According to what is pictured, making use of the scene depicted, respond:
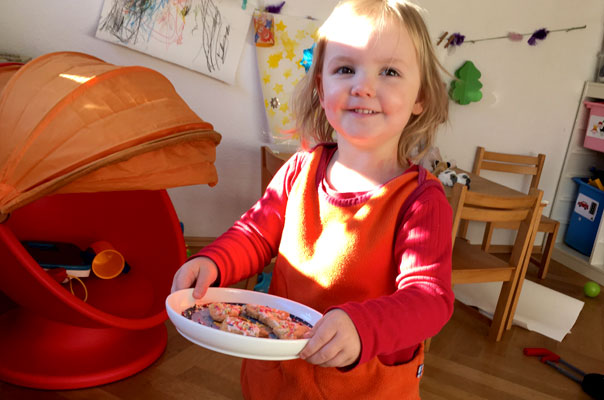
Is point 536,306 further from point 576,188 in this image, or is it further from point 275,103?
point 275,103

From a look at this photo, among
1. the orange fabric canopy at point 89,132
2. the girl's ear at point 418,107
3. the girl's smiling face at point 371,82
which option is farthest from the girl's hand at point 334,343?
the orange fabric canopy at point 89,132

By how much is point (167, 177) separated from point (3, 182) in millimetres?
455

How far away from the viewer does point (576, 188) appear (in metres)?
3.72

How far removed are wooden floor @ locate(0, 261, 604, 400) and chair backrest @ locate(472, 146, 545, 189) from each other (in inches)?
39.2

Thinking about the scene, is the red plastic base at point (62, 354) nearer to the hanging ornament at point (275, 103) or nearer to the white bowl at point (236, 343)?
the white bowl at point (236, 343)

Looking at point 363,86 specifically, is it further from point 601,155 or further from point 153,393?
point 601,155

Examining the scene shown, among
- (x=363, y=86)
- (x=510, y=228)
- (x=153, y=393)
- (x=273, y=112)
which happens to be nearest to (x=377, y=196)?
(x=363, y=86)

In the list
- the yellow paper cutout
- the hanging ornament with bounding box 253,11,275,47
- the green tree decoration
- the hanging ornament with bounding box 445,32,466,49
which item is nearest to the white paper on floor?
the green tree decoration

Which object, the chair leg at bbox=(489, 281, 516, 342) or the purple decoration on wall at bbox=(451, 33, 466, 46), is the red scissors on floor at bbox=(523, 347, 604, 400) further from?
the purple decoration on wall at bbox=(451, 33, 466, 46)

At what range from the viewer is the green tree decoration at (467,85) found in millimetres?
3191

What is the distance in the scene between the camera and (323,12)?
2840 millimetres

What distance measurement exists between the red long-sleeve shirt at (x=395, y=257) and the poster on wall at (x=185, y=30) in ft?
6.36

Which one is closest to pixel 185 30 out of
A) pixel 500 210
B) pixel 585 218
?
pixel 500 210

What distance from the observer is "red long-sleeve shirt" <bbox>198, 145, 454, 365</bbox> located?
685mm
